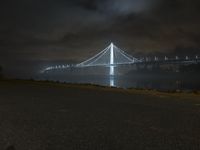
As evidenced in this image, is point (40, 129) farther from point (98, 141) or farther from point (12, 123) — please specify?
point (98, 141)

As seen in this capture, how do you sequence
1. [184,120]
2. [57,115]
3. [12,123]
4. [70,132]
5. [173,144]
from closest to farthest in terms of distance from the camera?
[173,144] → [70,132] → [12,123] → [184,120] → [57,115]

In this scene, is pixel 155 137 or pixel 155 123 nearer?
pixel 155 137

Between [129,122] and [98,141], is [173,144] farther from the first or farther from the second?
[129,122]

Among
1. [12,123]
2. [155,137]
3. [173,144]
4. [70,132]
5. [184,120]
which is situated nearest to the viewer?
[173,144]

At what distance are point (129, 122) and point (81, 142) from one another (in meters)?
1.77

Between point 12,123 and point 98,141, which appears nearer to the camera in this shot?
point 98,141

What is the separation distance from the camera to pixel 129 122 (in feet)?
18.6

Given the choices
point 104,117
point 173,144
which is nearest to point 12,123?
point 104,117

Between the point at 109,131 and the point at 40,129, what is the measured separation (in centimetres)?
103

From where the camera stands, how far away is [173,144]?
13.0ft

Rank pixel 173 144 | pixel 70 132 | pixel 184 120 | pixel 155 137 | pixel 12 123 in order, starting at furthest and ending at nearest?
pixel 184 120, pixel 12 123, pixel 70 132, pixel 155 137, pixel 173 144

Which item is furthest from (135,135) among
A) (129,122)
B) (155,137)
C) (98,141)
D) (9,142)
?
(9,142)

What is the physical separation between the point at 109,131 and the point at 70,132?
557 mm

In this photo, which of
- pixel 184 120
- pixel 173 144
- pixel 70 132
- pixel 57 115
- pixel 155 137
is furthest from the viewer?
pixel 57 115
